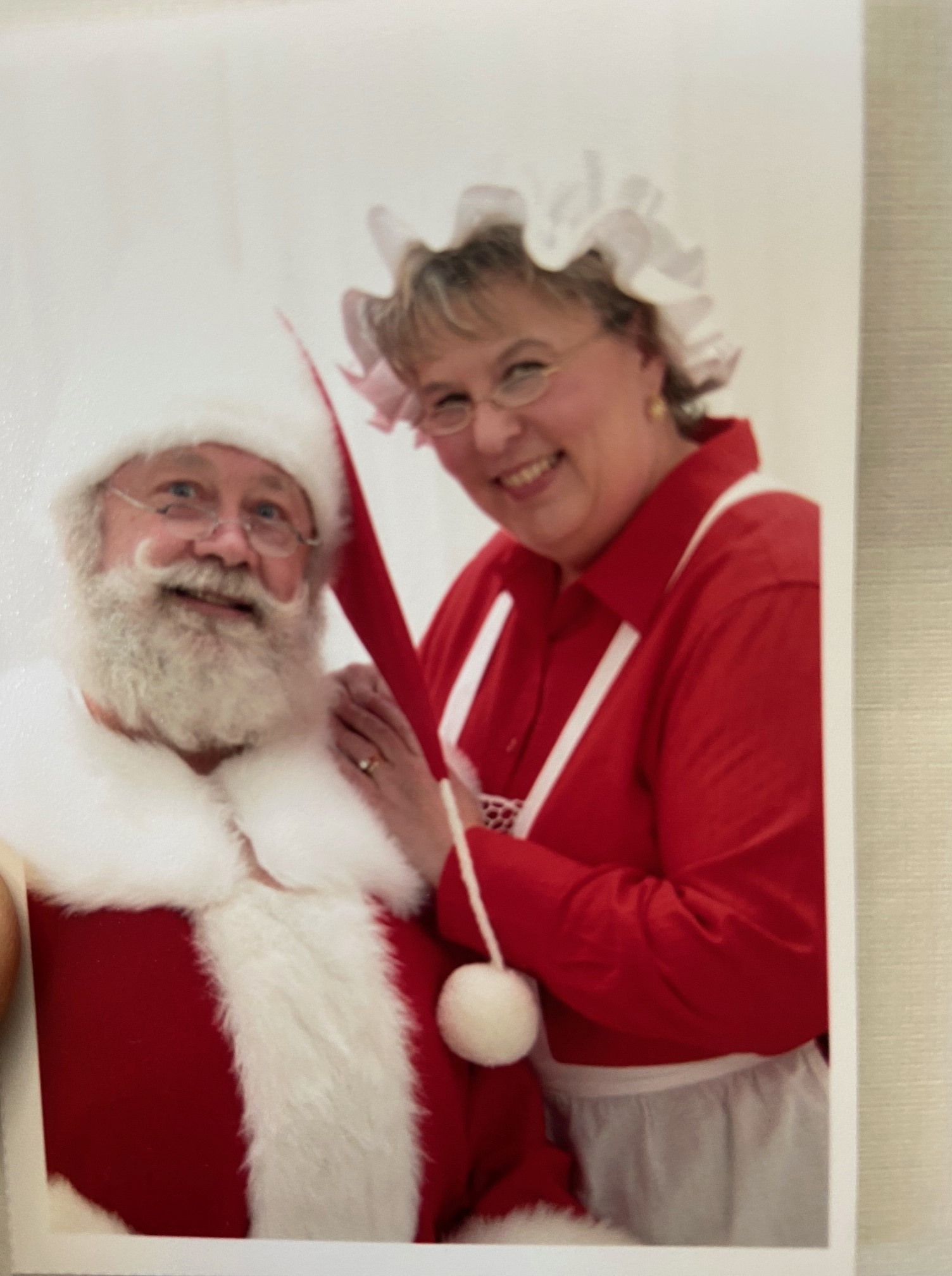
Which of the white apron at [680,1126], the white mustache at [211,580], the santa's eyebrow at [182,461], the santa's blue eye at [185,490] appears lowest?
the white apron at [680,1126]

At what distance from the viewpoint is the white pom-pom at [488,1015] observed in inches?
30.1

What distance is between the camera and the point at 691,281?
0.75 metres

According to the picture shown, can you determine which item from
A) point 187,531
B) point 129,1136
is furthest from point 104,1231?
point 187,531

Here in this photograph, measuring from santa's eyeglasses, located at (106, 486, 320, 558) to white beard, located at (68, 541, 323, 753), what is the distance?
0.02 meters

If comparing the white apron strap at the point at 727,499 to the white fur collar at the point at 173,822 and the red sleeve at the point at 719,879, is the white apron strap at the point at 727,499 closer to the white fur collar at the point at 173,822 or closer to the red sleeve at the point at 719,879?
the red sleeve at the point at 719,879

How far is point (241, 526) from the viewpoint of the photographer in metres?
0.77

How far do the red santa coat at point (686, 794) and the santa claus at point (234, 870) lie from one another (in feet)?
0.37

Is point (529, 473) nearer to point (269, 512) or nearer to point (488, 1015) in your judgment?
point (269, 512)

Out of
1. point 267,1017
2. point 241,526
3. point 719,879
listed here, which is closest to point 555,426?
point 241,526

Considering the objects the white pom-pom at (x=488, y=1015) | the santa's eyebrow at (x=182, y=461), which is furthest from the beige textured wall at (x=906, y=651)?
the santa's eyebrow at (x=182, y=461)

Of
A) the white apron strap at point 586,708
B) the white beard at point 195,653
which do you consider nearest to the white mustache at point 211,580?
the white beard at point 195,653

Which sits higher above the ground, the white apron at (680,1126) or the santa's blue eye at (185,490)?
the santa's blue eye at (185,490)

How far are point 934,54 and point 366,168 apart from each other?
446mm

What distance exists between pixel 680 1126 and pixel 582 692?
35 centimetres
